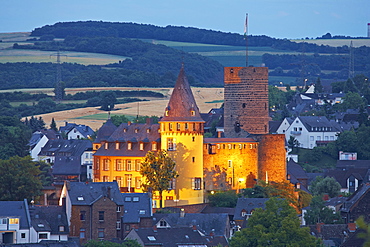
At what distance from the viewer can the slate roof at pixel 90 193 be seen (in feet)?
260

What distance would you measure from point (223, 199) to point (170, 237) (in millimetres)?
19465

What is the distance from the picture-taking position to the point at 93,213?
78.6 m

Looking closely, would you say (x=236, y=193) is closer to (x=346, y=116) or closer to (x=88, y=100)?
(x=346, y=116)

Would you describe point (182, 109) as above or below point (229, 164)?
above

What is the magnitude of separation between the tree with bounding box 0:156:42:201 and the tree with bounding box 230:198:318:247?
25012 mm

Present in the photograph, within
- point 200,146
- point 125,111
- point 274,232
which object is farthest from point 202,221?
point 125,111

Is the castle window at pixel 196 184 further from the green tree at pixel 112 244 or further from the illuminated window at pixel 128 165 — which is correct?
the green tree at pixel 112 244

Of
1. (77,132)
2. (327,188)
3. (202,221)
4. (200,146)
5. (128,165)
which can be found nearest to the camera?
(202,221)

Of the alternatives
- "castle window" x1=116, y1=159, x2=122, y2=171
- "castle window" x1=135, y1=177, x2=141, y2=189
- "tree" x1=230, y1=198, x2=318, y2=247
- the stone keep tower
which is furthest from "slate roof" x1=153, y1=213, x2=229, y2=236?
the stone keep tower

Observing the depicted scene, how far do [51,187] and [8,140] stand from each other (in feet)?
104

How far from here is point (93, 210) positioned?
78.7 metres

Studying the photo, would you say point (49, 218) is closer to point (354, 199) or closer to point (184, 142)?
point (184, 142)

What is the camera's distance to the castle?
94500mm

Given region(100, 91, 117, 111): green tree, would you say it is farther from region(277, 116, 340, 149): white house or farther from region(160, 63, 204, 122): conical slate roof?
region(160, 63, 204, 122): conical slate roof
